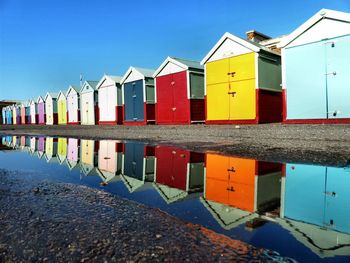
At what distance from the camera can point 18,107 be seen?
1970 inches

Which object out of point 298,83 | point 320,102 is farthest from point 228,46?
point 320,102

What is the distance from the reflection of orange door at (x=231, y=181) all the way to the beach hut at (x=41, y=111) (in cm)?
3870

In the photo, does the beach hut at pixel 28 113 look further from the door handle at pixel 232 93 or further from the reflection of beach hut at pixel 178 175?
the reflection of beach hut at pixel 178 175

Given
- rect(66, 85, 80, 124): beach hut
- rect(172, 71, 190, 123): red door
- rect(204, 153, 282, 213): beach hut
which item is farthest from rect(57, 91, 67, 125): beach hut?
rect(204, 153, 282, 213): beach hut

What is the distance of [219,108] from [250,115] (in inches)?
68.7

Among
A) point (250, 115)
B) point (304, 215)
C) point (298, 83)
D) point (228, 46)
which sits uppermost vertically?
point (228, 46)

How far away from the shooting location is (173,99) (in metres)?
17.2

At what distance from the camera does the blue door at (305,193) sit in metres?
2.83

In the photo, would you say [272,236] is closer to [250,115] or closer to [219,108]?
[250,115]

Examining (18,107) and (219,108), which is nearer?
(219,108)

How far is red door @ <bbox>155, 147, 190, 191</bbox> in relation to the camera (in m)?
4.44

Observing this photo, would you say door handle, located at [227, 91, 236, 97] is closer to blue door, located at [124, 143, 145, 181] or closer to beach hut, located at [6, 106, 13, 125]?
blue door, located at [124, 143, 145, 181]

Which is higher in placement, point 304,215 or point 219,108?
point 219,108

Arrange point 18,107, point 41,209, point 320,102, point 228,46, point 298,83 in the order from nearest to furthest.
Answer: point 41,209, point 320,102, point 298,83, point 228,46, point 18,107
